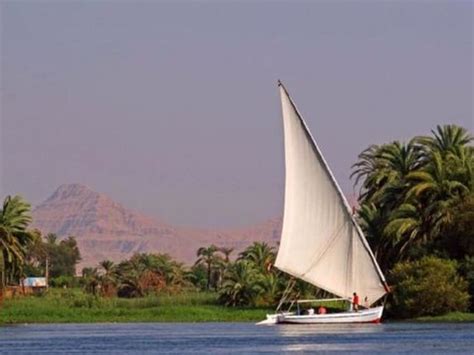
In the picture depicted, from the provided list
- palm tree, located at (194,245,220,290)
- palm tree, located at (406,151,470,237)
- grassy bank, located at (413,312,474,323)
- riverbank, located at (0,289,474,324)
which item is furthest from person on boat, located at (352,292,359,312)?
palm tree, located at (194,245,220,290)

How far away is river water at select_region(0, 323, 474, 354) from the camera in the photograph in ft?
164

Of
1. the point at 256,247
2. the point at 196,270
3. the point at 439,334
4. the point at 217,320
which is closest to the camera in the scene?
the point at 439,334

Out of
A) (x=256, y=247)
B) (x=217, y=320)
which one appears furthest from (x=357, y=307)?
(x=256, y=247)

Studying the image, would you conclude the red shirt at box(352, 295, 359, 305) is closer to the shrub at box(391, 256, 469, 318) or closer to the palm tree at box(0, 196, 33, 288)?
the shrub at box(391, 256, 469, 318)

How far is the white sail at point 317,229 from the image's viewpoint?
67500 millimetres

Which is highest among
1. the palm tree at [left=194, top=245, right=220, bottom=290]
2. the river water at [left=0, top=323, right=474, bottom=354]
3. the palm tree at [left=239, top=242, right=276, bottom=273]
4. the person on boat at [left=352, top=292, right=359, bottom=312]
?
the palm tree at [left=194, top=245, right=220, bottom=290]

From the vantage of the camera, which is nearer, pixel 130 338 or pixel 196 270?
pixel 130 338

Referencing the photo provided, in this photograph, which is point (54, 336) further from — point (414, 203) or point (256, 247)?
point (256, 247)

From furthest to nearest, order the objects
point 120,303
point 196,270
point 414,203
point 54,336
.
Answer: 1. point 196,270
2. point 120,303
3. point 414,203
4. point 54,336

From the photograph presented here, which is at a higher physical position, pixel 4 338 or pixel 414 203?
pixel 414 203

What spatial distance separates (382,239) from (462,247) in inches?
230

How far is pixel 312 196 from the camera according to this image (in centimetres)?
6788

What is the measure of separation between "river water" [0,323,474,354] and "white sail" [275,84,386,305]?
240 centimetres

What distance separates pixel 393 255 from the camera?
78875mm
